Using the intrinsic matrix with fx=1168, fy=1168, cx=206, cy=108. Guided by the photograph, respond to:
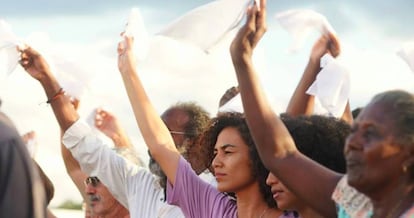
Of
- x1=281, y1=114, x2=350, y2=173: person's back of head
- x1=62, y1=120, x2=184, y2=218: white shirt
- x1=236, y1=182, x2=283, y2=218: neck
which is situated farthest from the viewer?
x1=62, y1=120, x2=184, y2=218: white shirt

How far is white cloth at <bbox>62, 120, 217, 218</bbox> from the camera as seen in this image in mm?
6927

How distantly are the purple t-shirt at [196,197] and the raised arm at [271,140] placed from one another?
1.22 meters

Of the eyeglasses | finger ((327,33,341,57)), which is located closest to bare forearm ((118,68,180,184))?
finger ((327,33,341,57))

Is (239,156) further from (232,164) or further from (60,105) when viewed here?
(60,105)

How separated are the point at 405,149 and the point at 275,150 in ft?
2.02

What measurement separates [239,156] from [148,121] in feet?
2.06

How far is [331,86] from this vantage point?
6.32 meters

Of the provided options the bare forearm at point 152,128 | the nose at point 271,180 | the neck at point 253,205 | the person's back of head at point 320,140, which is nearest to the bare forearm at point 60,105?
the bare forearm at point 152,128

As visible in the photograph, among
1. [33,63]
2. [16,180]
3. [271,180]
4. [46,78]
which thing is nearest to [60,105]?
[46,78]

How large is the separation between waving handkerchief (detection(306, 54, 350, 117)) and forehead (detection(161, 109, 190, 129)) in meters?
1.16

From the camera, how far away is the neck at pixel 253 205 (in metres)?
5.68

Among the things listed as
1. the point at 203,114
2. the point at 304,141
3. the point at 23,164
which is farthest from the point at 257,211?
the point at 203,114

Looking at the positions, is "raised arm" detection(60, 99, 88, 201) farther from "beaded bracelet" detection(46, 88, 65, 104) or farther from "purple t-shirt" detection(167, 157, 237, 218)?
"purple t-shirt" detection(167, 157, 237, 218)

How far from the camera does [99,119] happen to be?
851 centimetres
